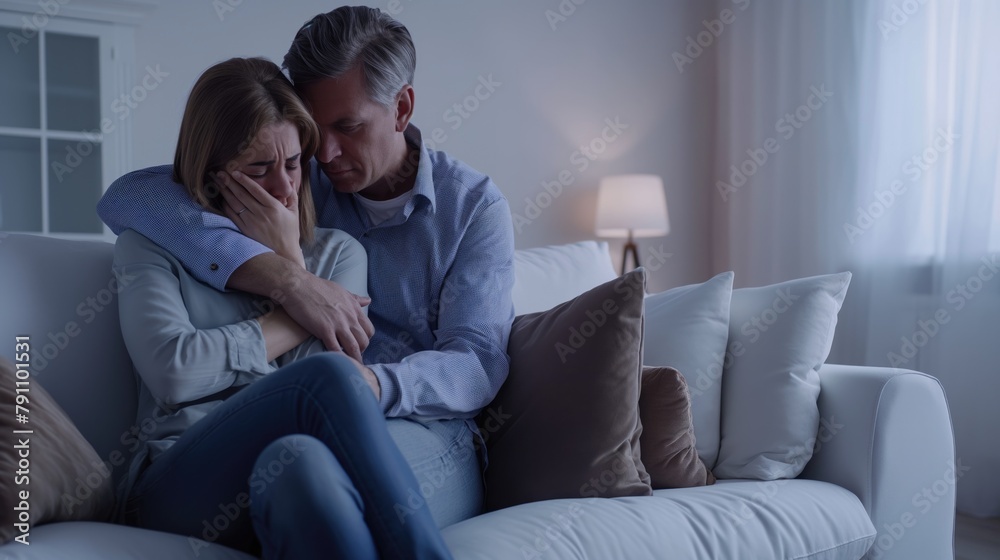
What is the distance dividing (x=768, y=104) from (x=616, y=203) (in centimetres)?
84

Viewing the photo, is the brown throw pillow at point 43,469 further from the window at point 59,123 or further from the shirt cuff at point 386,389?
the window at point 59,123

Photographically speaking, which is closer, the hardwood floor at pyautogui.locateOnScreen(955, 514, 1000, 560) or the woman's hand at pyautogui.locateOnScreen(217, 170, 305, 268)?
the woman's hand at pyautogui.locateOnScreen(217, 170, 305, 268)

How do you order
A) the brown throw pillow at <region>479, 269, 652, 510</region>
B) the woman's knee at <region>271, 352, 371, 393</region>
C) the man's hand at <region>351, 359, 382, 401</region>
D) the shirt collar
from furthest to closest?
the shirt collar
the brown throw pillow at <region>479, 269, 652, 510</region>
the man's hand at <region>351, 359, 382, 401</region>
the woman's knee at <region>271, 352, 371, 393</region>

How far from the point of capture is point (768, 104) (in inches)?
153

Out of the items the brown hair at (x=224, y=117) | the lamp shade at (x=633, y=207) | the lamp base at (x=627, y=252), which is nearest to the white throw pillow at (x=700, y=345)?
the brown hair at (x=224, y=117)

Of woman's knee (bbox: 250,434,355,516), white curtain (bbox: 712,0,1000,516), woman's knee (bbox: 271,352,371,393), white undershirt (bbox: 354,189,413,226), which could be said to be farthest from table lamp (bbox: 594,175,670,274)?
woman's knee (bbox: 250,434,355,516)

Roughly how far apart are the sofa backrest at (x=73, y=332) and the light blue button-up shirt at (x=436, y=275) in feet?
0.46

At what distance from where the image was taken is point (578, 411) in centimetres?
153

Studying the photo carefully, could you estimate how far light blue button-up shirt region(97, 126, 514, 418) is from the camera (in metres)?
1.49

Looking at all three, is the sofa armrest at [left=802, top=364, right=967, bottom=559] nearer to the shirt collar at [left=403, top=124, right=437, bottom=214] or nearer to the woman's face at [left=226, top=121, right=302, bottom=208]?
the shirt collar at [left=403, top=124, right=437, bottom=214]

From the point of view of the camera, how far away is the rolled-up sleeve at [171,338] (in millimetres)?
1286

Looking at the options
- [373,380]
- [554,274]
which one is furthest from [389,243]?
[554,274]

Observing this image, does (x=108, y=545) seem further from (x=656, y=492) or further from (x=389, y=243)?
(x=656, y=492)

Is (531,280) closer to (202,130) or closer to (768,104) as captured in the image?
(202,130)
